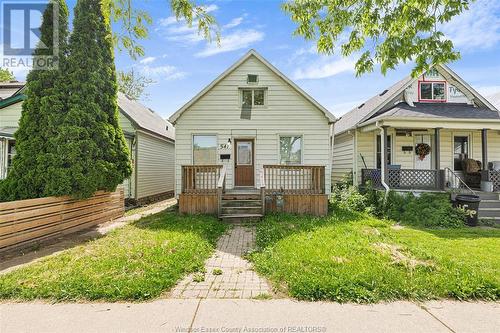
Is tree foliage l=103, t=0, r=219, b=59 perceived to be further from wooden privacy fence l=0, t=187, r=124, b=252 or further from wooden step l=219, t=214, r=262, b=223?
wooden step l=219, t=214, r=262, b=223

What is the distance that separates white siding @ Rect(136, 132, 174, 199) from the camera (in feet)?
41.8

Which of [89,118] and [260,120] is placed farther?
[260,120]

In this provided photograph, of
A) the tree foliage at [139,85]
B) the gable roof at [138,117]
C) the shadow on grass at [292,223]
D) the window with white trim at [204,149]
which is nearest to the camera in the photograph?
the shadow on grass at [292,223]

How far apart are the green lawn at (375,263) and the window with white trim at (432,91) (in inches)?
294

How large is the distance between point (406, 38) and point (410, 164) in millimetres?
9433

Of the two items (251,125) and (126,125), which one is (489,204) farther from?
(126,125)

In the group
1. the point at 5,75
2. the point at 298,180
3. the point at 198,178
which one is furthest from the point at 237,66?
the point at 5,75

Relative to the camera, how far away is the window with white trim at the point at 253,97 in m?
11.3

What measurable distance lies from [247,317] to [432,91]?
13801 mm

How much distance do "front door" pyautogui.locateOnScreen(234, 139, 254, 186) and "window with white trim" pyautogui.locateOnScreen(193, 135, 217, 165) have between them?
3.04 feet

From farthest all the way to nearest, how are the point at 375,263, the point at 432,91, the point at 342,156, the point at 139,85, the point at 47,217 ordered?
the point at 139,85 → the point at 342,156 → the point at 432,91 → the point at 47,217 → the point at 375,263

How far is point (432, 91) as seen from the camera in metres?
12.7

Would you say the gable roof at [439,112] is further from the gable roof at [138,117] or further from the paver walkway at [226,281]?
the gable roof at [138,117]

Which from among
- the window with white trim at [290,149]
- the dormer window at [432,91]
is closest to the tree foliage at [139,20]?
the window with white trim at [290,149]
